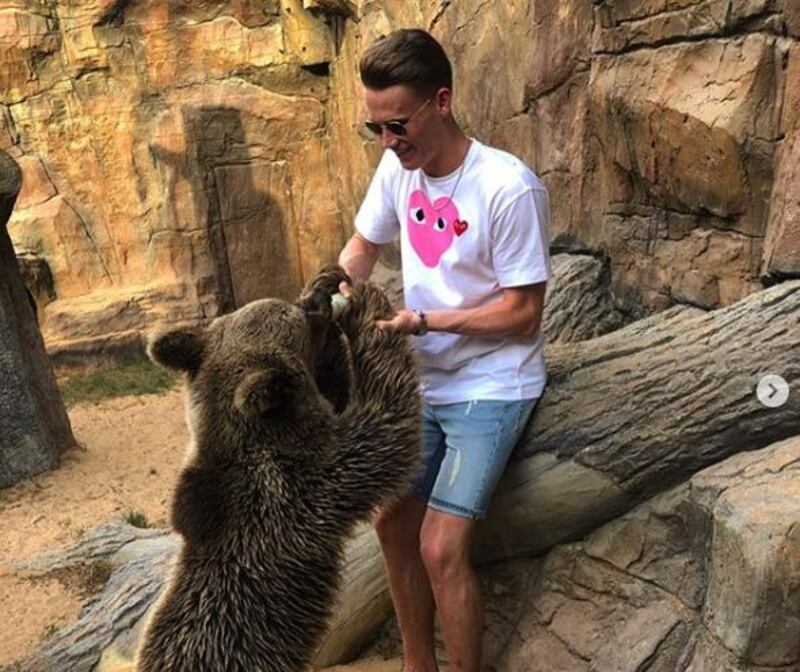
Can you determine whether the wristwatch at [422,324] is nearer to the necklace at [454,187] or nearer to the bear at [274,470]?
the bear at [274,470]

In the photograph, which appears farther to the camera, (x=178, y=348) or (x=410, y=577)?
(x=410, y=577)

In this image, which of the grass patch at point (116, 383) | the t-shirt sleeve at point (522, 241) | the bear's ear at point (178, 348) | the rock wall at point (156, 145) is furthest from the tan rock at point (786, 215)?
the rock wall at point (156, 145)

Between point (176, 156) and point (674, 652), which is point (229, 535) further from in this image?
point (176, 156)

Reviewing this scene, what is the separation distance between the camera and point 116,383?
10.7 meters

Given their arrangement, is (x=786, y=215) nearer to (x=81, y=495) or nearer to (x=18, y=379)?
(x=81, y=495)

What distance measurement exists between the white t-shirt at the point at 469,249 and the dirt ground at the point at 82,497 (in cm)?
173

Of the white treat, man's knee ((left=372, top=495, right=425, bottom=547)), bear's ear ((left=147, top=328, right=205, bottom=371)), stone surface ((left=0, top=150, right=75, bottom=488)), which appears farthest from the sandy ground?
the white treat

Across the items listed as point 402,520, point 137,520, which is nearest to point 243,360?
point 402,520

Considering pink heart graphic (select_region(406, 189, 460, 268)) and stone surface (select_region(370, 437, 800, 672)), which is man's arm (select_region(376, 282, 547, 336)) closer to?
pink heart graphic (select_region(406, 189, 460, 268))

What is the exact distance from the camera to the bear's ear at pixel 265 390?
3211 millimetres

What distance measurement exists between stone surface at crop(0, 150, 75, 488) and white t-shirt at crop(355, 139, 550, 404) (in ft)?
16.3

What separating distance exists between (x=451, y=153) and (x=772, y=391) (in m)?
1.62

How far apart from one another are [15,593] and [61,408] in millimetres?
2781

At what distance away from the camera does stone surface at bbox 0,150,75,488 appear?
7539 mm
